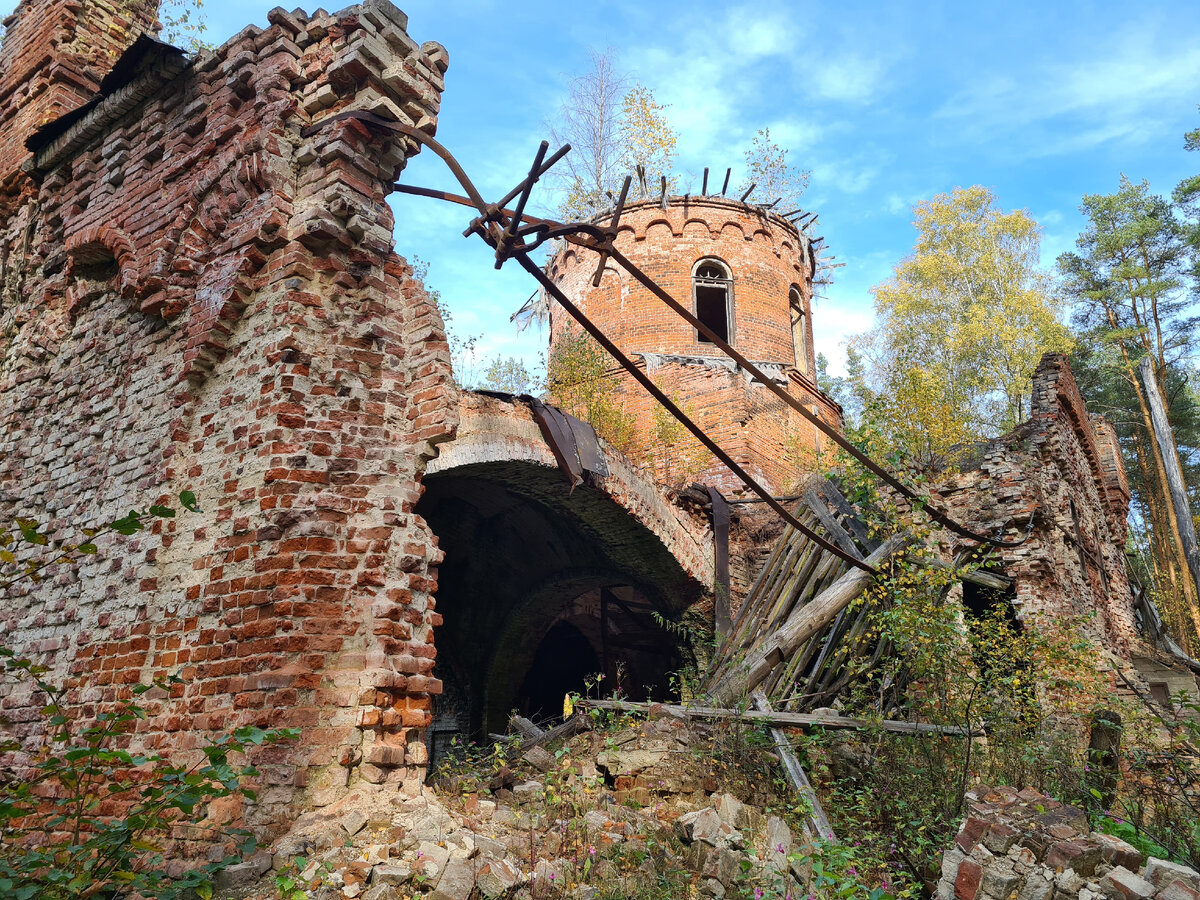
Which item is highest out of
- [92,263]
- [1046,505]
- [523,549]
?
[92,263]

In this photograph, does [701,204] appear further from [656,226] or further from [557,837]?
[557,837]

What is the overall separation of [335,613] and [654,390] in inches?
106

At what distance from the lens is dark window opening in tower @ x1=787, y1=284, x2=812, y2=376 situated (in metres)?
15.9

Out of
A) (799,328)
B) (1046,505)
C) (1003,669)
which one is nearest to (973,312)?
(799,328)

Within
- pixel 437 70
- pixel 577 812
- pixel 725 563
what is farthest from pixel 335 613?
pixel 725 563

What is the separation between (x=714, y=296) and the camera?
1562 cm

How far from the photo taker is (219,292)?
446cm

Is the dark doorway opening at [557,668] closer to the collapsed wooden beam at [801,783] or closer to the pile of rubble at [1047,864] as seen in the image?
the collapsed wooden beam at [801,783]

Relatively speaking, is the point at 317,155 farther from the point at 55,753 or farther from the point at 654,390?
the point at 55,753

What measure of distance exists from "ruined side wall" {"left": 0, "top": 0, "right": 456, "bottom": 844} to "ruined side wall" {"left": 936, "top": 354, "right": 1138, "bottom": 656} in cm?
652

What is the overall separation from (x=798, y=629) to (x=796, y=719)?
1.39 m

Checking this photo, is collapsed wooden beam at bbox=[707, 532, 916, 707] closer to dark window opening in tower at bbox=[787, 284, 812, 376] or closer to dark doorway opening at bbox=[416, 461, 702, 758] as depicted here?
dark doorway opening at bbox=[416, 461, 702, 758]

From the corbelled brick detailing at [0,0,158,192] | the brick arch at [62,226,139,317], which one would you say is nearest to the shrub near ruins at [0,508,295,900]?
the brick arch at [62,226,139,317]

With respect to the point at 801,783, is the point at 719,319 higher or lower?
higher
